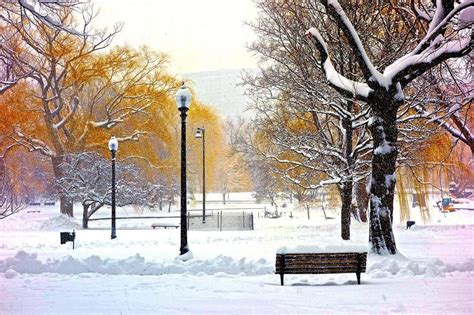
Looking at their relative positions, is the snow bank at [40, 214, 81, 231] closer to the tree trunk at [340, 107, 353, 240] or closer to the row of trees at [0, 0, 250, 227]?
the row of trees at [0, 0, 250, 227]

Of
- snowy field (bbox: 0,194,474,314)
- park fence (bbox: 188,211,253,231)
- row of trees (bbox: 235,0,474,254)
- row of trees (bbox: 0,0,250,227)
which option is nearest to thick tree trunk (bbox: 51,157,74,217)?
row of trees (bbox: 0,0,250,227)

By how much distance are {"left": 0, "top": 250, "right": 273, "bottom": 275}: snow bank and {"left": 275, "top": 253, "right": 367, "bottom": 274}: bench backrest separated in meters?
1.61

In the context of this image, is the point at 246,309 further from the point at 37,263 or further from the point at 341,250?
the point at 37,263

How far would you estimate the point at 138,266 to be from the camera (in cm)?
1216

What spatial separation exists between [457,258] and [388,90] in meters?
5.03

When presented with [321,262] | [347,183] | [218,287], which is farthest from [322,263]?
[347,183]

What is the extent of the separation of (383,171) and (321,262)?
13.0 ft

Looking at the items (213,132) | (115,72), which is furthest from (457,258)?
(213,132)

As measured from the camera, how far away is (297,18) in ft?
65.7

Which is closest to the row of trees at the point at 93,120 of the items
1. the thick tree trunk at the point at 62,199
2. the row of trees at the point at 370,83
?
the thick tree trunk at the point at 62,199

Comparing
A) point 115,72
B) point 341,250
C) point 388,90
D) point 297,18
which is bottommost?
point 341,250

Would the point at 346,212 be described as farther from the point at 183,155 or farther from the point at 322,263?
the point at 322,263

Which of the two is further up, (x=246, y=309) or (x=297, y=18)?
(x=297, y=18)

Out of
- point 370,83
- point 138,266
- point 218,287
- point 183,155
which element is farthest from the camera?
point 183,155
